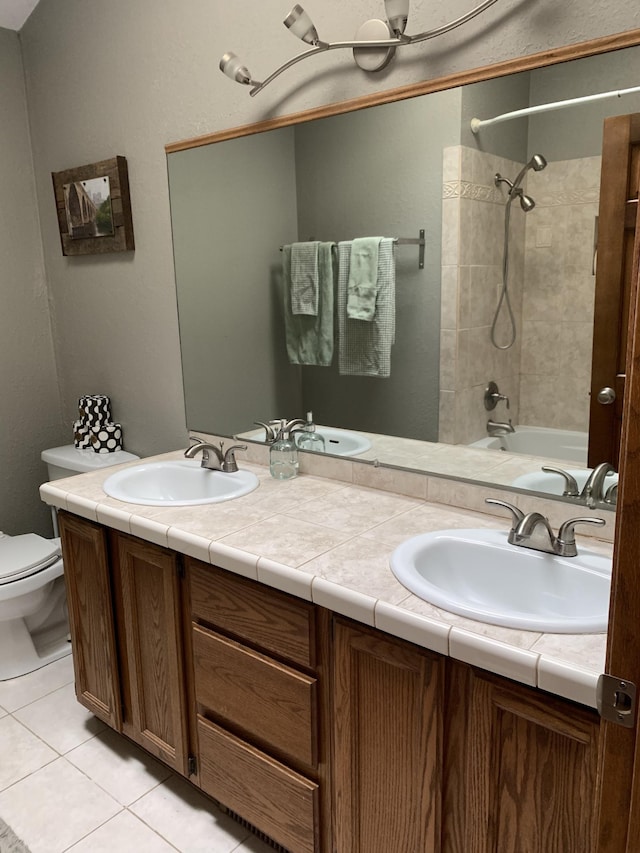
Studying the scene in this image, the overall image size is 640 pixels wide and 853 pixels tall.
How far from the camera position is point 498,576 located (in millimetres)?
1394

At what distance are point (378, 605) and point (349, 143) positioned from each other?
4.08 ft

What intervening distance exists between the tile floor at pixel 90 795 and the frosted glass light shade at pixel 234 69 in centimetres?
202

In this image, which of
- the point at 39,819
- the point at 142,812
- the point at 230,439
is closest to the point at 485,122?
the point at 230,439

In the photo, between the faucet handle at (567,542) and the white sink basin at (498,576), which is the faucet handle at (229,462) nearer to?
the white sink basin at (498,576)

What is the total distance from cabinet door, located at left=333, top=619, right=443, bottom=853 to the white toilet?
4.79 ft

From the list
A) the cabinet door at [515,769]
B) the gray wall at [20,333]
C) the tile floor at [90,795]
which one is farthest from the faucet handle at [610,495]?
the gray wall at [20,333]

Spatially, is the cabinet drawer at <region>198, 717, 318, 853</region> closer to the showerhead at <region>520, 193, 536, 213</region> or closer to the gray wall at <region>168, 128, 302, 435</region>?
the gray wall at <region>168, 128, 302, 435</region>

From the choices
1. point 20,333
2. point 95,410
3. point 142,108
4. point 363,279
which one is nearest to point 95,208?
point 142,108

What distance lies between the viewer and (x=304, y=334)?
1.99 metres

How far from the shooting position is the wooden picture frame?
94.3 inches

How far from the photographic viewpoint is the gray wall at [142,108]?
61.5 inches

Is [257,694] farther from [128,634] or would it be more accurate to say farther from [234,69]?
[234,69]

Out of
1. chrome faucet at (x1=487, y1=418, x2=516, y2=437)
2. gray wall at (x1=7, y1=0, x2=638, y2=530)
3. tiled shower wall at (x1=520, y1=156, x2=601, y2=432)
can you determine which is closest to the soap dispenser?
gray wall at (x1=7, y1=0, x2=638, y2=530)

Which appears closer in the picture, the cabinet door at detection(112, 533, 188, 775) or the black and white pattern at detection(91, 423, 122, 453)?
the cabinet door at detection(112, 533, 188, 775)
